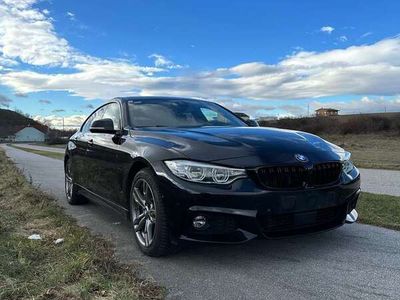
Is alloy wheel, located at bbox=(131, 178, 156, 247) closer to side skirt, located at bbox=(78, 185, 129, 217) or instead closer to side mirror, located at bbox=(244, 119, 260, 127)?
side skirt, located at bbox=(78, 185, 129, 217)

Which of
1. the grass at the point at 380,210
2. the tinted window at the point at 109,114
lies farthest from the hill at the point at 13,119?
the grass at the point at 380,210

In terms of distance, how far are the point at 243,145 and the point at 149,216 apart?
3.66 ft

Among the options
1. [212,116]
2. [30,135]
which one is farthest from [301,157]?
[30,135]

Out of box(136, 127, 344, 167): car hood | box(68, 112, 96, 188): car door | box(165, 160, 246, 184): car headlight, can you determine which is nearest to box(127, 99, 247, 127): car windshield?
box(136, 127, 344, 167): car hood

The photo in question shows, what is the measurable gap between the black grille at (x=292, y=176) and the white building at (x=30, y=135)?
158 meters

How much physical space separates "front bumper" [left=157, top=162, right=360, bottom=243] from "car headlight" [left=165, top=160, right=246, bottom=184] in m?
0.05

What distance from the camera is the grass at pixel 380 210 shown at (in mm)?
5852

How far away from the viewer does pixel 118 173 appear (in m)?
5.12

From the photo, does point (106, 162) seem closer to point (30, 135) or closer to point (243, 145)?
point (243, 145)

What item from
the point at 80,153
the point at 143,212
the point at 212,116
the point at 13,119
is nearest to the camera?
the point at 143,212

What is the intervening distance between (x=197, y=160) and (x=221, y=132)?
2.20ft

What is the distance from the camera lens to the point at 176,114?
18.5 ft

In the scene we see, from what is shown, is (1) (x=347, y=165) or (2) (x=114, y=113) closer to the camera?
(1) (x=347, y=165)

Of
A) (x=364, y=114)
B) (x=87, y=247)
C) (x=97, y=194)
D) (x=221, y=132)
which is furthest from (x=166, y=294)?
(x=364, y=114)
